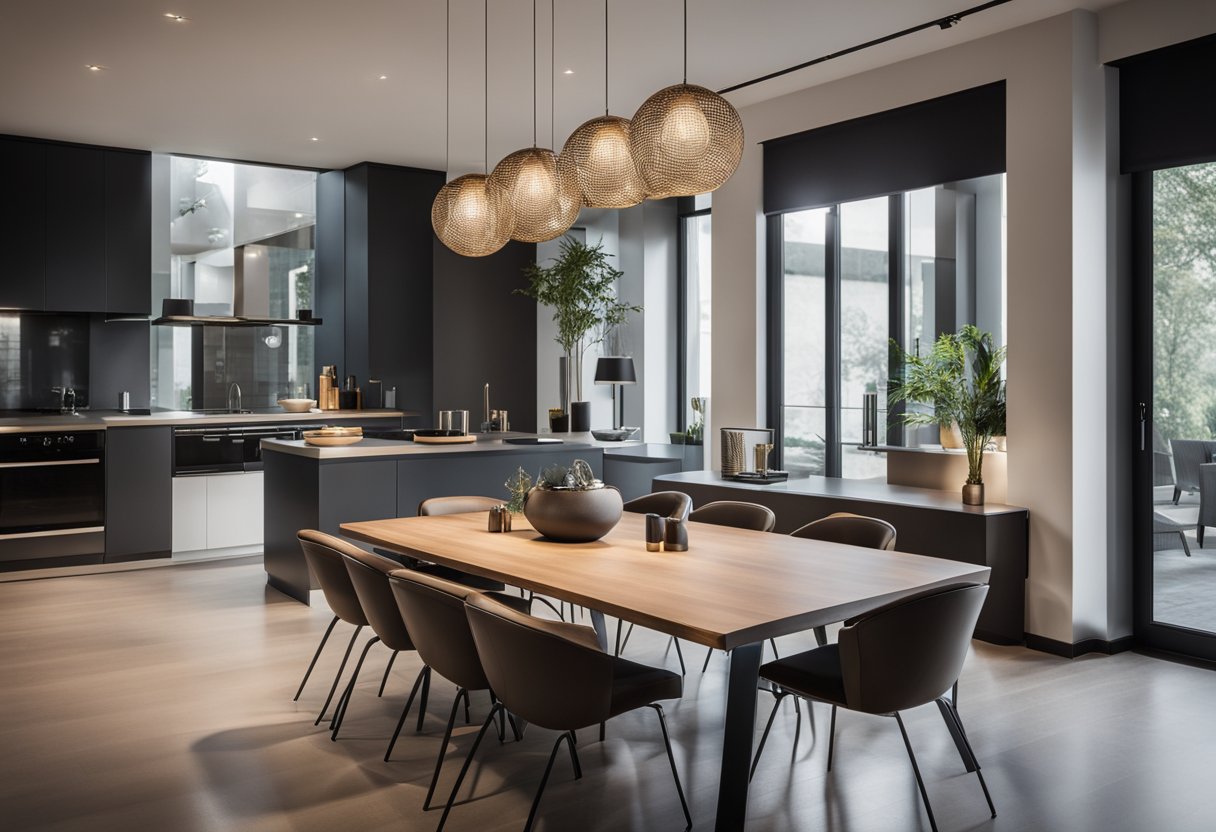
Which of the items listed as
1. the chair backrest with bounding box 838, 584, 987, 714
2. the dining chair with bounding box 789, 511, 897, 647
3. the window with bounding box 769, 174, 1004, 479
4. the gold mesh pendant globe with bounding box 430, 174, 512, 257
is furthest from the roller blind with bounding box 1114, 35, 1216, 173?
the gold mesh pendant globe with bounding box 430, 174, 512, 257

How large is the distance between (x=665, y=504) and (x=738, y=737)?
2.04 m

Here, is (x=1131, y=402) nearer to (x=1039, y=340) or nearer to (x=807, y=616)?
(x=1039, y=340)

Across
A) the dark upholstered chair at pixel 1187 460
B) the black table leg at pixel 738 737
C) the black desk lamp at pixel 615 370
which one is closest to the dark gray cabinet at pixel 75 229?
the black desk lamp at pixel 615 370

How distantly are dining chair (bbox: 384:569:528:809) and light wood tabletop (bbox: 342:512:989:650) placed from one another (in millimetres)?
204

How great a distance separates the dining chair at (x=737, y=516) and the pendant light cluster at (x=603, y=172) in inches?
55.2

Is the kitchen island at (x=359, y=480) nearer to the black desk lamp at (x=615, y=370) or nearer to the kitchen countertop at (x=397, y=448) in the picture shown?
the kitchen countertop at (x=397, y=448)

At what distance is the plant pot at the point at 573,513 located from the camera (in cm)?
355

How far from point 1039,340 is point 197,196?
6305 millimetres

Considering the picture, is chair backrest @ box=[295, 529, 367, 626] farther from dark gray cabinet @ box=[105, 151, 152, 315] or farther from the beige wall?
dark gray cabinet @ box=[105, 151, 152, 315]

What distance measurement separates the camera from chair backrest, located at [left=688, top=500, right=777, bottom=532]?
4.28m

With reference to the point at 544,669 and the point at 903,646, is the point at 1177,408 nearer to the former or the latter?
the point at 903,646

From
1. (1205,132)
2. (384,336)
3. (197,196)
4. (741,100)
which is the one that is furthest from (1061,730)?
(197,196)

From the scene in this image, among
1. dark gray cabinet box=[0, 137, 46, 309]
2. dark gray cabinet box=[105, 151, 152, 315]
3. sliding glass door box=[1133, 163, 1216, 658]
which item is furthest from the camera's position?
dark gray cabinet box=[105, 151, 152, 315]

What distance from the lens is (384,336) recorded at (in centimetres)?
822
